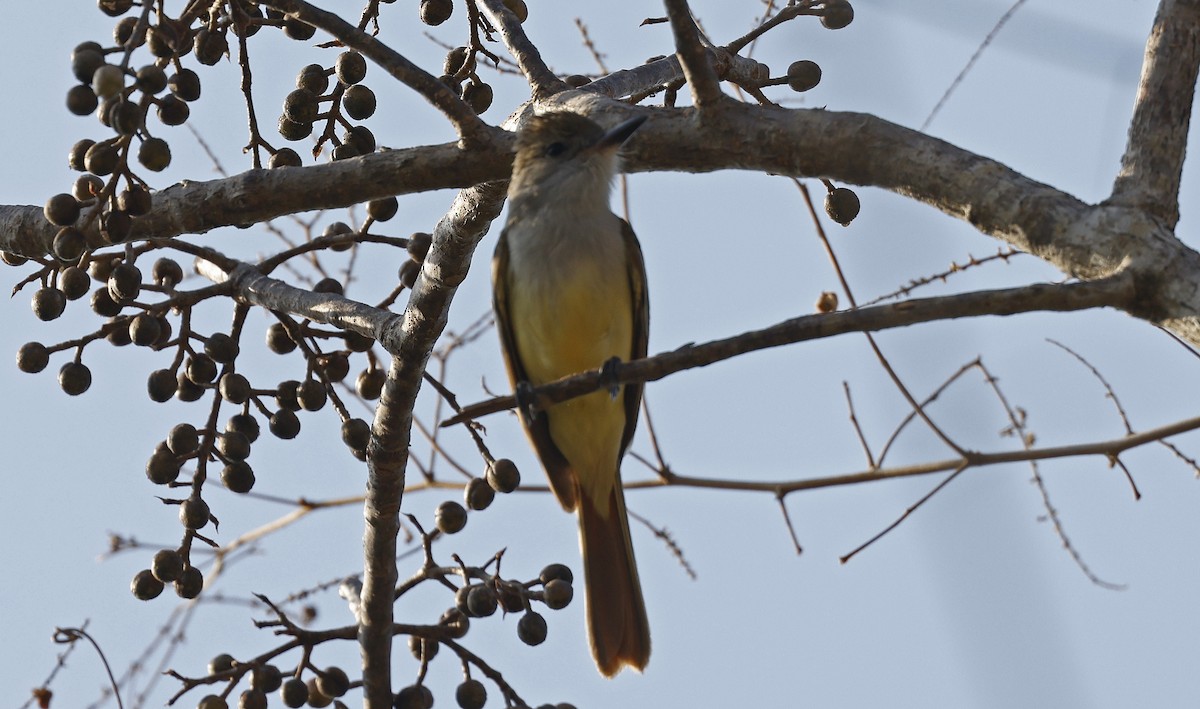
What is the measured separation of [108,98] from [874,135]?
1.62 metres

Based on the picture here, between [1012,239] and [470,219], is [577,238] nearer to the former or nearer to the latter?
[470,219]

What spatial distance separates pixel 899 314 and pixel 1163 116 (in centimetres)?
76

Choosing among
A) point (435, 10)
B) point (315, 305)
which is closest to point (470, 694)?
point (315, 305)

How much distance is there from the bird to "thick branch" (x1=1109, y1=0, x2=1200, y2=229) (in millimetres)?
2220

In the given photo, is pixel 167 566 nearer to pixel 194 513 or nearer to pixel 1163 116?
pixel 194 513

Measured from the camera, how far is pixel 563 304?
455cm

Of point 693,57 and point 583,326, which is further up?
point 583,326

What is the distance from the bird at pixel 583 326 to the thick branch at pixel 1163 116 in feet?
7.28

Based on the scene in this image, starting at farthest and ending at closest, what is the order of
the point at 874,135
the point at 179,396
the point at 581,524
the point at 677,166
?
the point at 581,524 < the point at 179,396 < the point at 677,166 < the point at 874,135

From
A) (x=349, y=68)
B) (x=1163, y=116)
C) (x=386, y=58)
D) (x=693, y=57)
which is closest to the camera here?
(x=1163, y=116)

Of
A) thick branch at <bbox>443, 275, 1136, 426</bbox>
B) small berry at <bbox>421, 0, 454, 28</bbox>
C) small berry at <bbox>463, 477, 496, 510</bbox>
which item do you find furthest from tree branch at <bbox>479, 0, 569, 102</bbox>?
thick branch at <bbox>443, 275, 1136, 426</bbox>

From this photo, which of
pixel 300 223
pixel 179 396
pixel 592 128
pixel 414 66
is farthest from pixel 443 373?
pixel 414 66

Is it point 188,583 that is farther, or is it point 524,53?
point 524,53

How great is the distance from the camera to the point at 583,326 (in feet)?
14.9
